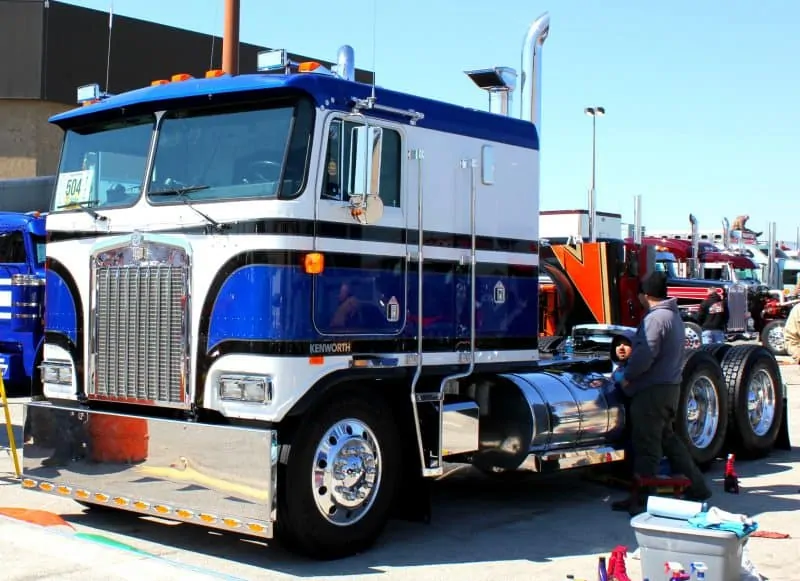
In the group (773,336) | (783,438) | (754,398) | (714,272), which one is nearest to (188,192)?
(754,398)

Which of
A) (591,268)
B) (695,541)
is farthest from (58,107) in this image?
(695,541)

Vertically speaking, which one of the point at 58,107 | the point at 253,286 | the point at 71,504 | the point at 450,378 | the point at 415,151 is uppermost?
the point at 58,107

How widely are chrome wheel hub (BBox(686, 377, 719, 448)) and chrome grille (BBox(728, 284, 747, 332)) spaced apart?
14.4 m

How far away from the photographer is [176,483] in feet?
21.3

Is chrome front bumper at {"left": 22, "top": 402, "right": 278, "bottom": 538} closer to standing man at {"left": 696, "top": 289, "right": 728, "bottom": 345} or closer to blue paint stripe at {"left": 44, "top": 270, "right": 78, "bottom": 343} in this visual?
blue paint stripe at {"left": 44, "top": 270, "right": 78, "bottom": 343}

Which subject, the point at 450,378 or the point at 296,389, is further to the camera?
the point at 450,378

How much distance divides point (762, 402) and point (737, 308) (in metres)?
14.1

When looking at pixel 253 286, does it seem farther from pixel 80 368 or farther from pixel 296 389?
pixel 80 368

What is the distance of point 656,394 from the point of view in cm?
821

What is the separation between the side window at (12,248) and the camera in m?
14.6

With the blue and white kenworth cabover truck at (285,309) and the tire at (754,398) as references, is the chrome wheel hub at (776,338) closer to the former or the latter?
the tire at (754,398)

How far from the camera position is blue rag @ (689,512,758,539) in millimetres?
5352

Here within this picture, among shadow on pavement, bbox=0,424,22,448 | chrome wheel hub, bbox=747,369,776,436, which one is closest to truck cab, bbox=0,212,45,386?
shadow on pavement, bbox=0,424,22,448

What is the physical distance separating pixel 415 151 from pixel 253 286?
66.4 inches
